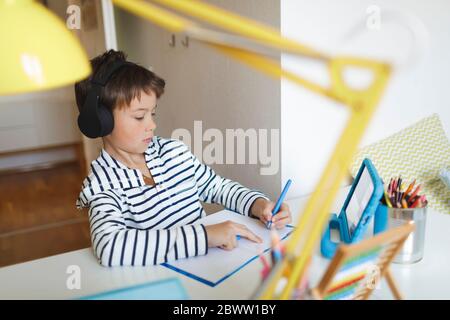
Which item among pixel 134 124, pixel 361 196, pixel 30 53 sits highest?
pixel 30 53

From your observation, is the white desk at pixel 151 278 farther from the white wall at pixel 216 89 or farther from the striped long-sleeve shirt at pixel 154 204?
the white wall at pixel 216 89

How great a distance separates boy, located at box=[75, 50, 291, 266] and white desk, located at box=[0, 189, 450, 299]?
34 mm

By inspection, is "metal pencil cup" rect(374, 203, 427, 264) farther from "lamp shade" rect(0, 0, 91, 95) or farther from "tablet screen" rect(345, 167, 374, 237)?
"lamp shade" rect(0, 0, 91, 95)

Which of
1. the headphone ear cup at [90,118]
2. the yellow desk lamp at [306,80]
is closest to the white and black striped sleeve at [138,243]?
the headphone ear cup at [90,118]

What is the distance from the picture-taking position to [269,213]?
957 mm

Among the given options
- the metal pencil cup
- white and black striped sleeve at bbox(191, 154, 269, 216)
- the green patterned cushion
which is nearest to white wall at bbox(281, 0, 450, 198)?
the green patterned cushion

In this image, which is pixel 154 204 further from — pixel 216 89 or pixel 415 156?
pixel 415 156

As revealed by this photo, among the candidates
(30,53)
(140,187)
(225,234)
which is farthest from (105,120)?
(30,53)

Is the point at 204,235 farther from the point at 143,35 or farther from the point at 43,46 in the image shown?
the point at 143,35

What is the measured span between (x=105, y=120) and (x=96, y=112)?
0.09ft

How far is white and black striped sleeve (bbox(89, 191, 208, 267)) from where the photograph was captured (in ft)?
2.55

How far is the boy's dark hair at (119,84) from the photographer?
91cm

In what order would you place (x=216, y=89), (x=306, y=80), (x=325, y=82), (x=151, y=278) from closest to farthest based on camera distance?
(x=306, y=80) < (x=151, y=278) < (x=325, y=82) < (x=216, y=89)

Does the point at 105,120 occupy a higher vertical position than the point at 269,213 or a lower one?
higher
